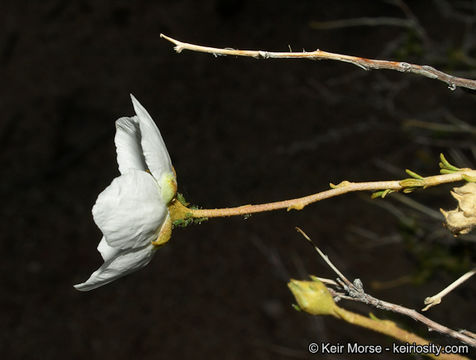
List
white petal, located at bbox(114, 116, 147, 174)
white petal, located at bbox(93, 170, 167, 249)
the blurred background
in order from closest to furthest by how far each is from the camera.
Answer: white petal, located at bbox(93, 170, 167, 249) → white petal, located at bbox(114, 116, 147, 174) → the blurred background

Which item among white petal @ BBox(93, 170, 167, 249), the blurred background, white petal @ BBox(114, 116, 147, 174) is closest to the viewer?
white petal @ BBox(93, 170, 167, 249)

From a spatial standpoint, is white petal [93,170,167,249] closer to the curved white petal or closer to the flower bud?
the curved white petal

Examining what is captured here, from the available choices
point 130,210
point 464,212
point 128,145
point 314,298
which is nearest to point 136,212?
point 130,210

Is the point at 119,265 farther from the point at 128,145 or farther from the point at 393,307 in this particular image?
the point at 393,307

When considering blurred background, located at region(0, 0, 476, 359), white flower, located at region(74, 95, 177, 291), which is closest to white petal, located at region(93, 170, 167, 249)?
white flower, located at region(74, 95, 177, 291)

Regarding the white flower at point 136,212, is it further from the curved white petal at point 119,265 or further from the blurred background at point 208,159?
the blurred background at point 208,159

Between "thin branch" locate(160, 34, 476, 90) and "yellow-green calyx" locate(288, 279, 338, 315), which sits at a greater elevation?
"thin branch" locate(160, 34, 476, 90)

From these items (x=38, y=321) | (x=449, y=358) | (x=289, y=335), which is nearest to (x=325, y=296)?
(x=449, y=358)
